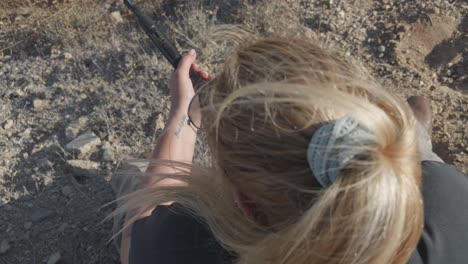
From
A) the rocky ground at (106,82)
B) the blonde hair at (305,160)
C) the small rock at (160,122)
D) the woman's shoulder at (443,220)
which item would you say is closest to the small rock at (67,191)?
the rocky ground at (106,82)

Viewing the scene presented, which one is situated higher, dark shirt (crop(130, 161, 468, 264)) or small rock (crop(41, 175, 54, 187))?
dark shirt (crop(130, 161, 468, 264))

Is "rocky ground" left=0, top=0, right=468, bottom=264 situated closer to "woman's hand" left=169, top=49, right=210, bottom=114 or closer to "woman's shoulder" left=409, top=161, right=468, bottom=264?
"woman's hand" left=169, top=49, right=210, bottom=114

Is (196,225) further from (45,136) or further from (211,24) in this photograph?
(211,24)

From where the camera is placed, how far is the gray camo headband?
87 cm

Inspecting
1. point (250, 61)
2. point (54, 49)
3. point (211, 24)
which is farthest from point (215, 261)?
point (54, 49)

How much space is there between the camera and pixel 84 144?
91.0 inches

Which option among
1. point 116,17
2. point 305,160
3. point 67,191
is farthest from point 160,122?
point 305,160

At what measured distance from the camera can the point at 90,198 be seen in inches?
87.6

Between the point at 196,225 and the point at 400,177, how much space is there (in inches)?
24.7

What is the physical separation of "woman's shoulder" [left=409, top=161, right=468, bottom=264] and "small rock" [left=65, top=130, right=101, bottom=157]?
1410mm

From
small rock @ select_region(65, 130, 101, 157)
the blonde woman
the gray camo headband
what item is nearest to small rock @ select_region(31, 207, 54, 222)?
small rock @ select_region(65, 130, 101, 157)

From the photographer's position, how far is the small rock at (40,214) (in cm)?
220

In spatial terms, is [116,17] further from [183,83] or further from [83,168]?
[183,83]

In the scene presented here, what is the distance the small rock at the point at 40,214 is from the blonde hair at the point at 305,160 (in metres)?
1.27
